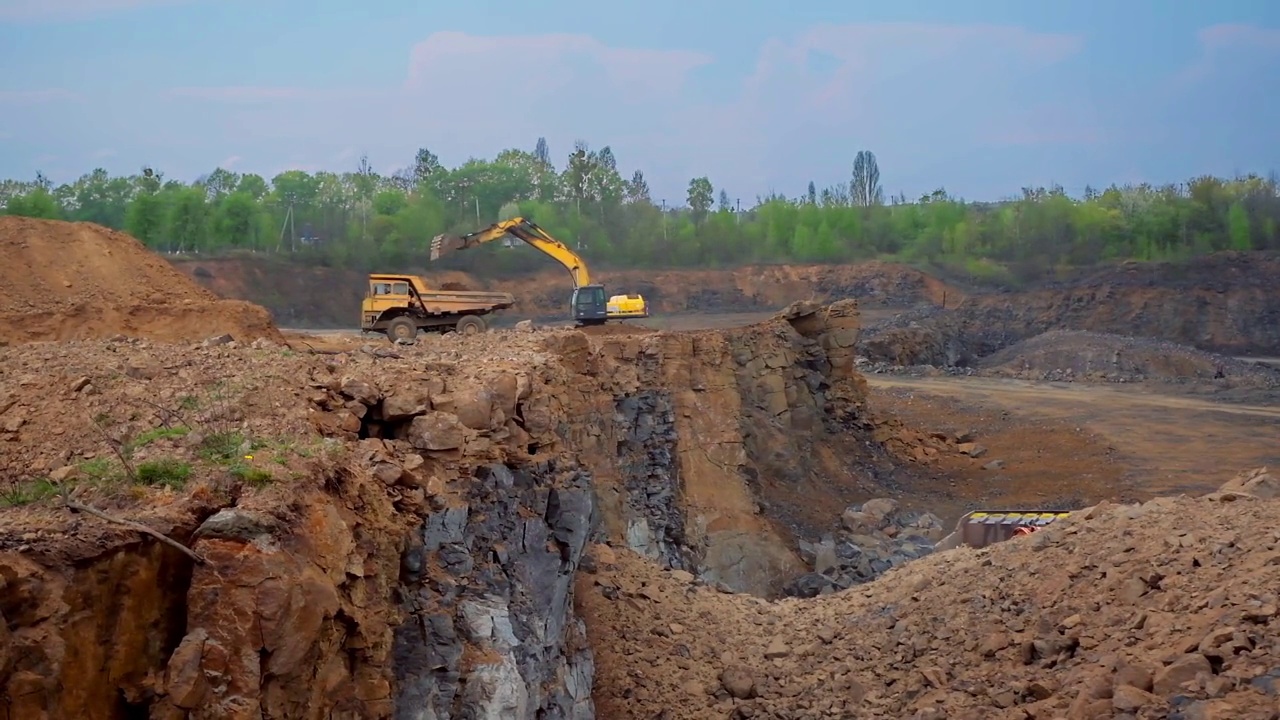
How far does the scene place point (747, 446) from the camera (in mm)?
24781

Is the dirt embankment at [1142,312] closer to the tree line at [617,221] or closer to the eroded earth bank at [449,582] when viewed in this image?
the tree line at [617,221]

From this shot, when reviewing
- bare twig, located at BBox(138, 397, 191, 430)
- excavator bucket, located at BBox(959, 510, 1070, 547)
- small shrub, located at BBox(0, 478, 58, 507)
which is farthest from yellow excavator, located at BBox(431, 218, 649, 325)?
small shrub, located at BBox(0, 478, 58, 507)

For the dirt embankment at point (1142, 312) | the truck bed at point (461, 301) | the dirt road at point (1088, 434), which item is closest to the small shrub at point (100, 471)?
the truck bed at point (461, 301)

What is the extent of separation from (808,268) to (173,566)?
61846 mm

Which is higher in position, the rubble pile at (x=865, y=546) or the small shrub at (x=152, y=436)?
the small shrub at (x=152, y=436)

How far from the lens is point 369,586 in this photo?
7.23 m

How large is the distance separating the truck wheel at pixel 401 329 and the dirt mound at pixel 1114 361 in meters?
23.8

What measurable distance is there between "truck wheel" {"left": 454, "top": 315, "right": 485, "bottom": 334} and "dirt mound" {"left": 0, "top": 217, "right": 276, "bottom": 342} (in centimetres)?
927

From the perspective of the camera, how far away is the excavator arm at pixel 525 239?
31625 millimetres

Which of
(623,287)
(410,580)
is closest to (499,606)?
(410,580)

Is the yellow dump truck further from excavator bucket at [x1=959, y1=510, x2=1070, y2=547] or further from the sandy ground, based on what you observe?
excavator bucket at [x1=959, y1=510, x2=1070, y2=547]

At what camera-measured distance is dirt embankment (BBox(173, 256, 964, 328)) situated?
50.6 metres

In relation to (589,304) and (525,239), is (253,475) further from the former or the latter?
(525,239)

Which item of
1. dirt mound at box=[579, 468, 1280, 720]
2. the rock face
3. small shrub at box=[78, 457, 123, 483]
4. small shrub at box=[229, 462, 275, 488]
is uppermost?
small shrub at box=[78, 457, 123, 483]
